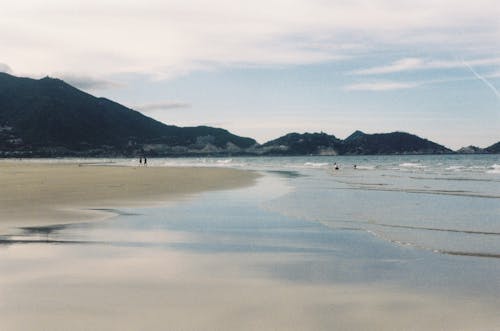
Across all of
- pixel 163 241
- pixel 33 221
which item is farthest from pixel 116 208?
pixel 163 241

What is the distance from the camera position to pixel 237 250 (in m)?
10.1

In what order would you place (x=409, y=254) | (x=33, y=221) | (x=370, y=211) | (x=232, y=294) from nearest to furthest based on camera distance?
(x=232, y=294)
(x=409, y=254)
(x=33, y=221)
(x=370, y=211)

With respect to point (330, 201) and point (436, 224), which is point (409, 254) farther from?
point (330, 201)

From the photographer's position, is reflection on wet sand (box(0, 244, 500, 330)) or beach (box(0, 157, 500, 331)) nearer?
reflection on wet sand (box(0, 244, 500, 330))

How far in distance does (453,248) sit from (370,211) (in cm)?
695

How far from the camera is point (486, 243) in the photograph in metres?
11.1

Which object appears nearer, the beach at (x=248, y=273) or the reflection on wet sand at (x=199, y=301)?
the reflection on wet sand at (x=199, y=301)

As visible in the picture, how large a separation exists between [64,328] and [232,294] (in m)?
2.25

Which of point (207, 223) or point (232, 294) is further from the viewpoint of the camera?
point (207, 223)

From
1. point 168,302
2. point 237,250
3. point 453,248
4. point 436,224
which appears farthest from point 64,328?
point 436,224

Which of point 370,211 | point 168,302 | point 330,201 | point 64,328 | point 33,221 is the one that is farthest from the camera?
point 330,201

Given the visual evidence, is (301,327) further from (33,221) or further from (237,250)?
(33,221)

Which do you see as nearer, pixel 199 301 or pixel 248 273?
pixel 199 301

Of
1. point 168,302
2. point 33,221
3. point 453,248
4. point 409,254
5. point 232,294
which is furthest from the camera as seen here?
point 33,221
